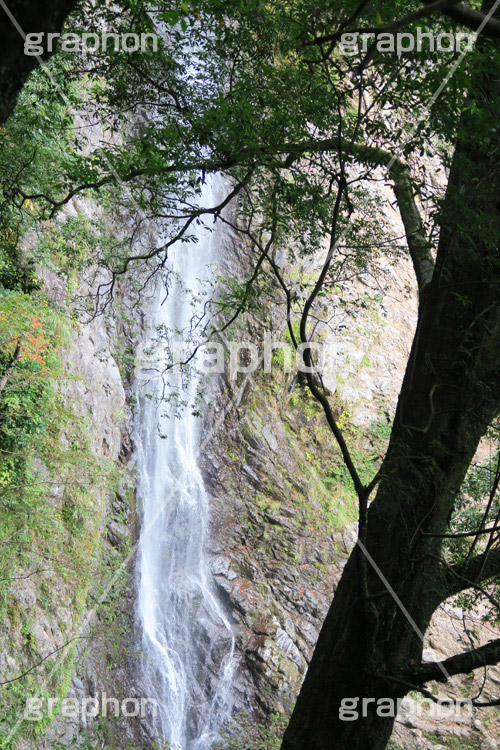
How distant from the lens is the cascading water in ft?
32.4

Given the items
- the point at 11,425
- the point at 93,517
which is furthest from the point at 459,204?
the point at 93,517

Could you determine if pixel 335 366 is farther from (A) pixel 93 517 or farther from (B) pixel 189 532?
(A) pixel 93 517

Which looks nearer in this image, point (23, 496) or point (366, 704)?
point (366, 704)

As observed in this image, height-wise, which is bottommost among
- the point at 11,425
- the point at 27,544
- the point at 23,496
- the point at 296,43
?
the point at 27,544

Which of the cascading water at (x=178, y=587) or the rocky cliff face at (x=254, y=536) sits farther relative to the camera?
the cascading water at (x=178, y=587)

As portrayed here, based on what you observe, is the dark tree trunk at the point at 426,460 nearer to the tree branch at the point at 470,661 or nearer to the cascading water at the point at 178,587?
the tree branch at the point at 470,661

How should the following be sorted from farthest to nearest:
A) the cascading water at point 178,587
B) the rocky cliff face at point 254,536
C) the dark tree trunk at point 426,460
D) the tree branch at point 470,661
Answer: the cascading water at point 178,587
the rocky cliff face at point 254,536
the dark tree trunk at point 426,460
the tree branch at point 470,661

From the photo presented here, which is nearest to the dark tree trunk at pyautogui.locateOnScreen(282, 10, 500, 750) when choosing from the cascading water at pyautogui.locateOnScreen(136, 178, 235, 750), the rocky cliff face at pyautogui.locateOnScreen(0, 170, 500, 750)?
the rocky cliff face at pyautogui.locateOnScreen(0, 170, 500, 750)

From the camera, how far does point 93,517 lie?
934cm

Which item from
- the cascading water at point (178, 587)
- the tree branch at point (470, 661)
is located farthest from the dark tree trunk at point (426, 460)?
the cascading water at point (178, 587)

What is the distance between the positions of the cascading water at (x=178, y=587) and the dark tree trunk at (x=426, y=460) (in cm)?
477

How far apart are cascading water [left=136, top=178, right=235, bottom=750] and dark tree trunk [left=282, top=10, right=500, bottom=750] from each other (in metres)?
4.77

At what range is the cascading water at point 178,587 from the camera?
9.88 metres

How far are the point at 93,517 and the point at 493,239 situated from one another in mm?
7325
